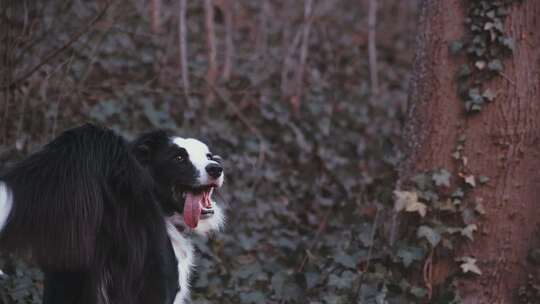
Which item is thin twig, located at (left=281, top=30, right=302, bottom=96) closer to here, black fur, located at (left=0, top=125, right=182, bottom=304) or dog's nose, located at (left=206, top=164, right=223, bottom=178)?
dog's nose, located at (left=206, top=164, right=223, bottom=178)

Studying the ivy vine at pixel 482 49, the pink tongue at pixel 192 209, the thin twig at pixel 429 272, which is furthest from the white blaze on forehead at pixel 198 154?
the ivy vine at pixel 482 49

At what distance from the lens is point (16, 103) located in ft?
23.0

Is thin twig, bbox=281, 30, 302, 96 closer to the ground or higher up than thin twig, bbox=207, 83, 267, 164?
higher up

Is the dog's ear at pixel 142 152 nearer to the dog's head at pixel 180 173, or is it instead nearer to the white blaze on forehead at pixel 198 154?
the dog's head at pixel 180 173

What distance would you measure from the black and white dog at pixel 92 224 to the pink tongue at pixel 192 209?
133 millimetres

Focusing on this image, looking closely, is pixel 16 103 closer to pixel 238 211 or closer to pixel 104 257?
pixel 238 211

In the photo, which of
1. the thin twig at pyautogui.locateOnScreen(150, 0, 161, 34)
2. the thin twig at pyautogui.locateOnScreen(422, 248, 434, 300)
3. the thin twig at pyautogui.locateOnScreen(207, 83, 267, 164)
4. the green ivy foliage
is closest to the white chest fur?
the green ivy foliage

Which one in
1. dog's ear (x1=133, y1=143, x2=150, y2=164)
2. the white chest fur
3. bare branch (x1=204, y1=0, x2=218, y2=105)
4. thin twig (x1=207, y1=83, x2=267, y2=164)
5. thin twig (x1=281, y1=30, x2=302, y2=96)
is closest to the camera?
the white chest fur

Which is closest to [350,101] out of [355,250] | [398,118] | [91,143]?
[398,118]

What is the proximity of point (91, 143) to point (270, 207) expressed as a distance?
397cm

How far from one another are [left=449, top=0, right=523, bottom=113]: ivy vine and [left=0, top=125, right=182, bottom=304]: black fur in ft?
8.60

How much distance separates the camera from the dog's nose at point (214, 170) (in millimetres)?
4977

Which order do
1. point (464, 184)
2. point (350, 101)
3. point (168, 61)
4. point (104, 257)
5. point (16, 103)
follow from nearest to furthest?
point (104, 257) → point (464, 184) → point (16, 103) → point (168, 61) → point (350, 101)

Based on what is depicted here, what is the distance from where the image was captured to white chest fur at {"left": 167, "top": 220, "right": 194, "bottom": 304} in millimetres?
4730
